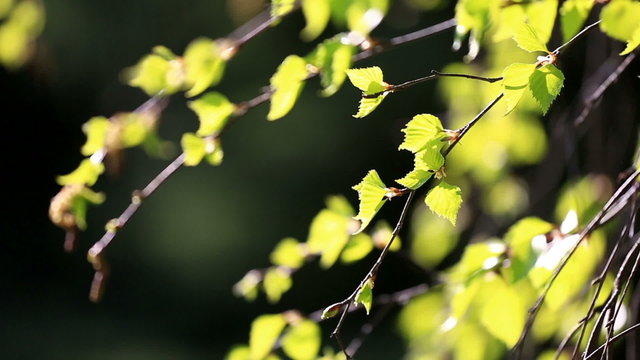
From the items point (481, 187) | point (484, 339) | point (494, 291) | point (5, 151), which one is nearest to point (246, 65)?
point (5, 151)

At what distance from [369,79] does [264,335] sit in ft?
1.34

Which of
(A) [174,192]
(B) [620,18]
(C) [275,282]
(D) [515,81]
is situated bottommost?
(A) [174,192]

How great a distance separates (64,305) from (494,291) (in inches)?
137

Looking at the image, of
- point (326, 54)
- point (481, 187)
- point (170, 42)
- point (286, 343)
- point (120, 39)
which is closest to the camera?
point (326, 54)

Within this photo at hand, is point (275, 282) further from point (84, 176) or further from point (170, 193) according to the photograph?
point (170, 193)

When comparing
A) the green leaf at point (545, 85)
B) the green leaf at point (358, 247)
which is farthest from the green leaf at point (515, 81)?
the green leaf at point (358, 247)

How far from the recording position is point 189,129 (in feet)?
12.2

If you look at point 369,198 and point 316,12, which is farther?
point 316,12

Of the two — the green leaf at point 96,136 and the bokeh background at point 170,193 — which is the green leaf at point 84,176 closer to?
the green leaf at point 96,136

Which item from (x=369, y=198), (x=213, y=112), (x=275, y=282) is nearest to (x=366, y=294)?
(x=369, y=198)

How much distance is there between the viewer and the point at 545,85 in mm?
632

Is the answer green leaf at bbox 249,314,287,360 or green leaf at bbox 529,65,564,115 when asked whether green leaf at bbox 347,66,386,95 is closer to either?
green leaf at bbox 529,65,564,115

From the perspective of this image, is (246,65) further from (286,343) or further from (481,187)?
(286,343)

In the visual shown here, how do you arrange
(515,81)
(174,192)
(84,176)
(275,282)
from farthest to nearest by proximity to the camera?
(174,192)
(275,282)
(84,176)
(515,81)
